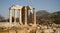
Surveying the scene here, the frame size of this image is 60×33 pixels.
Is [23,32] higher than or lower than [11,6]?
lower

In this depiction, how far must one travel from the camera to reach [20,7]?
121 ft

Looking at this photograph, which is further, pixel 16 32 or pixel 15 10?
pixel 15 10

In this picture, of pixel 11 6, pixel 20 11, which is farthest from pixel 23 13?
pixel 11 6

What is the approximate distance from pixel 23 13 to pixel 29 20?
3584 millimetres

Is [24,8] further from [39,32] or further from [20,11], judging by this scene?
[39,32]

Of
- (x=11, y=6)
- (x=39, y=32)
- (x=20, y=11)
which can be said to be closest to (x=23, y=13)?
(x=20, y=11)

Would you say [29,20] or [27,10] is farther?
[29,20]

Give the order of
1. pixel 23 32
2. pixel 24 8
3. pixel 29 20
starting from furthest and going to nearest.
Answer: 1. pixel 29 20
2. pixel 24 8
3. pixel 23 32

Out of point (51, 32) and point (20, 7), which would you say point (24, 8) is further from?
point (51, 32)

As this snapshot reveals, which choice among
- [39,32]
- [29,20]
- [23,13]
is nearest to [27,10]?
[23,13]

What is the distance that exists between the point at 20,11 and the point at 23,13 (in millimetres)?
900

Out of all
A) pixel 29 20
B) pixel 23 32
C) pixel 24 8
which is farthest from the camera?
pixel 29 20

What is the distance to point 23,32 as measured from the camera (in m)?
9.89

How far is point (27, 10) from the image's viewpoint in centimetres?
3775
